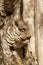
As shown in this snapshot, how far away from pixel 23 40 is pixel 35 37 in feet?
0.45

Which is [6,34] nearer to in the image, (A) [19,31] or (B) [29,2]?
(A) [19,31]

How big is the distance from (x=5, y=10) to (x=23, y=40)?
147 mm

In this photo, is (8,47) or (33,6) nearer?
(8,47)

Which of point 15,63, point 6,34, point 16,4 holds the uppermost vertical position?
point 16,4

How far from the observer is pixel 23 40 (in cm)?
105

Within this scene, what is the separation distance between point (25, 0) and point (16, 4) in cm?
8

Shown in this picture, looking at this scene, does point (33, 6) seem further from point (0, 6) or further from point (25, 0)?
point (0, 6)

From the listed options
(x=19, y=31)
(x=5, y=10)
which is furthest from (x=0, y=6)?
(x=19, y=31)

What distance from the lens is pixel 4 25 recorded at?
42.8 inches

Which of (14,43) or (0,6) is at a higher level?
(0,6)

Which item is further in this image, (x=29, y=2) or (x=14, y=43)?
(x=29, y=2)

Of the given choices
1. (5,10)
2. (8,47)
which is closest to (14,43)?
(8,47)

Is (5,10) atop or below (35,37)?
atop

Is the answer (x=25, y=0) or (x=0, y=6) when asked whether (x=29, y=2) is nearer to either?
(x=25, y=0)
